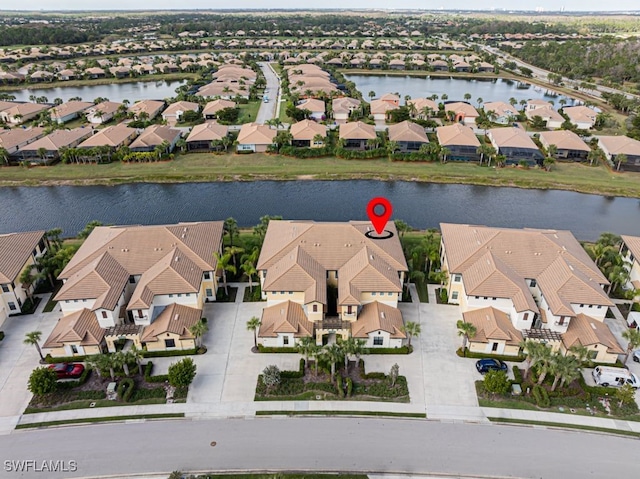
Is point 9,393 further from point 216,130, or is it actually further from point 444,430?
point 216,130

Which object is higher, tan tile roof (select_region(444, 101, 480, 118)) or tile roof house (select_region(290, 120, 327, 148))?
tan tile roof (select_region(444, 101, 480, 118))

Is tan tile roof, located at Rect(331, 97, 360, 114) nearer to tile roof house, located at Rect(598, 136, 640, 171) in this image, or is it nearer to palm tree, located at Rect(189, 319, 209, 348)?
tile roof house, located at Rect(598, 136, 640, 171)

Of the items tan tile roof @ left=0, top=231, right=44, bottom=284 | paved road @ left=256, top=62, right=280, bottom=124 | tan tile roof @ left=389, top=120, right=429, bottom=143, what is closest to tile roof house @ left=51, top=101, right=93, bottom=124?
paved road @ left=256, top=62, right=280, bottom=124

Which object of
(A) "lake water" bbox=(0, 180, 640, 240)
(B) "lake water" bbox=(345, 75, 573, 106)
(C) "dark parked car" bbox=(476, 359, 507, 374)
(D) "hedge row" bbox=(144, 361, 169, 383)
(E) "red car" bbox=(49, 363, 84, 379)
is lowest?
(A) "lake water" bbox=(0, 180, 640, 240)

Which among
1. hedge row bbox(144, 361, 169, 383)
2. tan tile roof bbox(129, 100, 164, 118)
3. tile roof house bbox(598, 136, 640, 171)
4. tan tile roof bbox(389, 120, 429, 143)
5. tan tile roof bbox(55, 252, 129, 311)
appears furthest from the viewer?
tan tile roof bbox(129, 100, 164, 118)

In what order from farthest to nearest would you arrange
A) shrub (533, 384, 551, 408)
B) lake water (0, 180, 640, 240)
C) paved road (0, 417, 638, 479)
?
lake water (0, 180, 640, 240) → shrub (533, 384, 551, 408) → paved road (0, 417, 638, 479)

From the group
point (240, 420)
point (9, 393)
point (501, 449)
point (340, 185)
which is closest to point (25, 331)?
point (9, 393)

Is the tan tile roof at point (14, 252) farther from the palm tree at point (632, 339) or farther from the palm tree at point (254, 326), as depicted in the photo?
the palm tree at point (632, 339)

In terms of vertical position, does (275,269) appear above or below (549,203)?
above

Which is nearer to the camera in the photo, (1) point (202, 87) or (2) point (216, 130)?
(2) point (216, 130)
